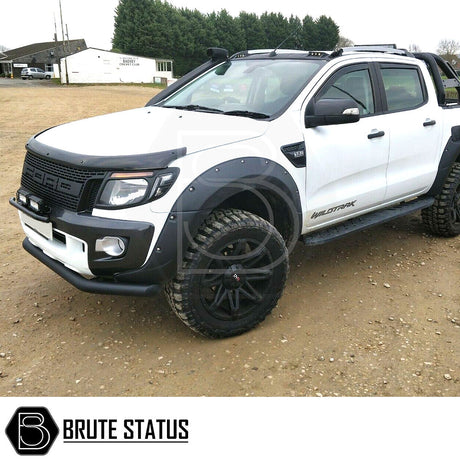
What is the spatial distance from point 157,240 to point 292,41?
Answer: 10.6ft

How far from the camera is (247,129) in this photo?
10.2 ft

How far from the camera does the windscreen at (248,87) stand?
3.46m

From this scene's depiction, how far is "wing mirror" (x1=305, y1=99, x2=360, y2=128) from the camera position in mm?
3244

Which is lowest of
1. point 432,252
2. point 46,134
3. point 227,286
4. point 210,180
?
point 432,252

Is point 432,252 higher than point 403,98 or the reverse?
the reverse

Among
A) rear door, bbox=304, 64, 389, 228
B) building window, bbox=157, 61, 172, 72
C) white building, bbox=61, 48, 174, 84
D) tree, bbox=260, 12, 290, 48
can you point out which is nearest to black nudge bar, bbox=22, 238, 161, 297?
rear door, bbox=304, 64, 389, 228

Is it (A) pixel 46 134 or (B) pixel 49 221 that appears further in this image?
(A) pixel 46 134

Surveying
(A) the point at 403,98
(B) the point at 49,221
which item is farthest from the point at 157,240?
(A) the point at 403,98

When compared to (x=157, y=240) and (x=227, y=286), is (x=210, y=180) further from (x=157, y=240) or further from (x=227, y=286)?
(x=227, y=286)

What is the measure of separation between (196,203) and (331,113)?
3.83 ft

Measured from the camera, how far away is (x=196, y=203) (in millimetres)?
2771

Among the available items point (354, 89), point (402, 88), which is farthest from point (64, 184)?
point (402, 88)

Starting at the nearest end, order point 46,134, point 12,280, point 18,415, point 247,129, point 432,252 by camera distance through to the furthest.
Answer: point 18,415, point 247,129, point 46,134, point 12,280, point 432,252

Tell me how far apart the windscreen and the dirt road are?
1.46 metres
